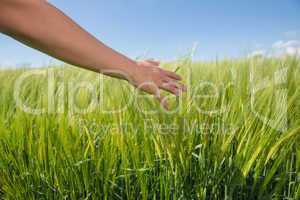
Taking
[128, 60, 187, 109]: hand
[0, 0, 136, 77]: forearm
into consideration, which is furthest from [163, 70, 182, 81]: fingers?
[0, 0, 136, 77]: forearm

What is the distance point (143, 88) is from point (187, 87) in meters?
0.10

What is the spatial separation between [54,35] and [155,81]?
0.69 feet

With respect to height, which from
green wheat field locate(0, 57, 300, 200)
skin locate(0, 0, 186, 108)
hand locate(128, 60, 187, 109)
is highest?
→ skin locate(0, 0, 186, 108)

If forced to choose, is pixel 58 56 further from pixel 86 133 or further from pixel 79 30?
pixel 86 133

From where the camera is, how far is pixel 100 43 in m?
0.63

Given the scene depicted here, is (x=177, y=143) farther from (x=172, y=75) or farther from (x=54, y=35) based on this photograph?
(x=54, y=35)

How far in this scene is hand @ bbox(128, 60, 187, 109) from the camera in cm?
71

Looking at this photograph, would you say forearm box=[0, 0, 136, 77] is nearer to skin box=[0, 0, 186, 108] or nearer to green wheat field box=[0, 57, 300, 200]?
skin box=[0, 0, 186, 108]

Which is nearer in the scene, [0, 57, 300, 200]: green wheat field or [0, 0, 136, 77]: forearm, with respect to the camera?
[0, 0, 136, 77]: forearm

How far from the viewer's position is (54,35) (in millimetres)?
596

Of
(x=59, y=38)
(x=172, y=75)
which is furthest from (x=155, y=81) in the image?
(x=59, y=38)

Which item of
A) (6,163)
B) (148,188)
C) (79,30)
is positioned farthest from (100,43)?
(6,163)

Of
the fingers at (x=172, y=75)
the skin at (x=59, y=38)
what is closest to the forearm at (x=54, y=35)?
the skin at (x=59, y=38)

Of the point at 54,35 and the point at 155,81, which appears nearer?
the point at 54,35
